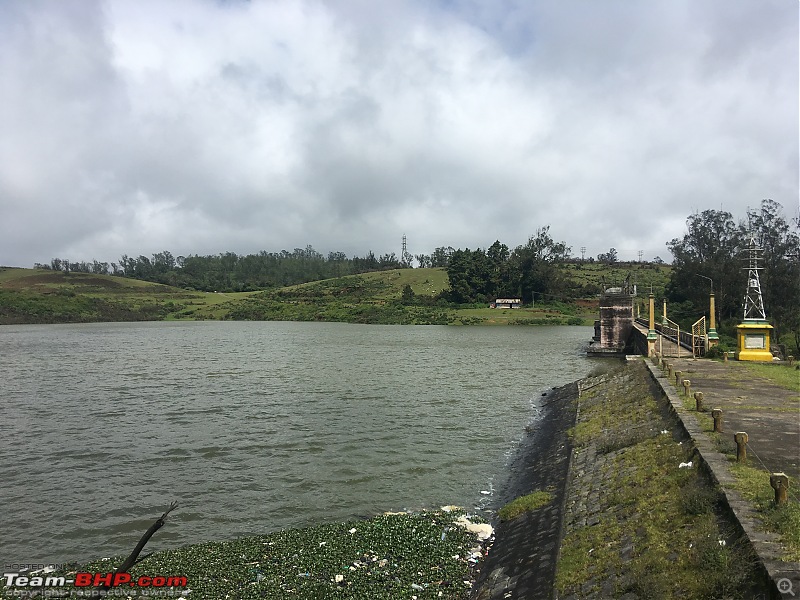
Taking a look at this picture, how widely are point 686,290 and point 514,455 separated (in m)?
62.6

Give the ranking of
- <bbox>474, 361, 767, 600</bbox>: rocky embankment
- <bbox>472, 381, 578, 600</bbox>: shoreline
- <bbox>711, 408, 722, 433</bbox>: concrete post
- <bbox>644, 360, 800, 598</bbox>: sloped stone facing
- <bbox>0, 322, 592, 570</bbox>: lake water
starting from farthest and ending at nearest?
<bbox>0, 322, 592, 570</bbox>: lake water → <bbox>711, 408, 722, 433</bbox>: concrete post → <bbox>472, 381, 578, 600</bbox>: shoreline → <bbox>474, 361, 767, 600</bbox>: rocky embankment → <bbox>644, 360, 800, 598</bbox>: sloped stone facing

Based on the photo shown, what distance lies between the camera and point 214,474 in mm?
16766

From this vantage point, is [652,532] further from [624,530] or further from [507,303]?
[507,303]

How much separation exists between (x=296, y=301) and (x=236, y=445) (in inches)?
4958

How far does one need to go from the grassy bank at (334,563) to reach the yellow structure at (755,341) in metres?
21.0

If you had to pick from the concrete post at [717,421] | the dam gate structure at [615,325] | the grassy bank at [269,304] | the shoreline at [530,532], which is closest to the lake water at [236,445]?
the shoreline at [530,532]

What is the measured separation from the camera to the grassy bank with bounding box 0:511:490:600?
31.6 ft

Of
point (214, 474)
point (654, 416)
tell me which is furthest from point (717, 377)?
point (214, 474)

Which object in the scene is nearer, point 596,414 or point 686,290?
point 596,414

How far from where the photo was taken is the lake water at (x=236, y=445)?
13.6 metres

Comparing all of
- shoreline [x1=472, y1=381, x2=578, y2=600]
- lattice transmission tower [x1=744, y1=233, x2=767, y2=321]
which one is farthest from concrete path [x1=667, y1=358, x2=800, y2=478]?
lattice transmission tower [x1=744, y1=233, x2=767, y2=321]

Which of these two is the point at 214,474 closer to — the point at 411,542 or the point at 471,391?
the point at 411,542

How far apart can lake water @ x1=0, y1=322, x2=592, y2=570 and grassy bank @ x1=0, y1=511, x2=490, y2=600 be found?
1.26 meters

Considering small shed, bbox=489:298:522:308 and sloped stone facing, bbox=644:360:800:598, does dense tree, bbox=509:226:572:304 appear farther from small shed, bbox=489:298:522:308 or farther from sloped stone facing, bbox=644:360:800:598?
sloped stone facing, bbox=644:360:800:598
